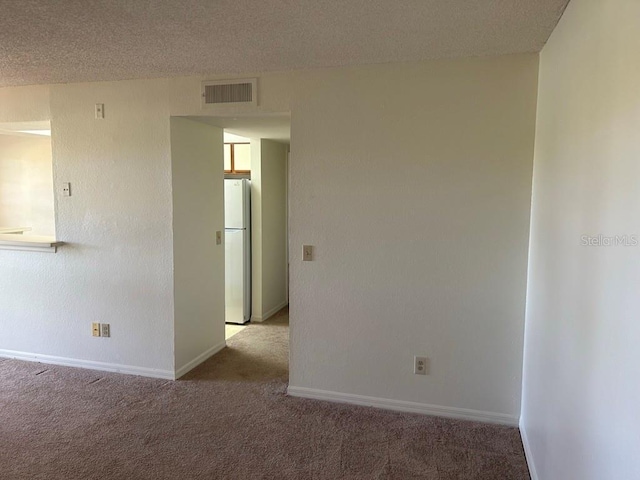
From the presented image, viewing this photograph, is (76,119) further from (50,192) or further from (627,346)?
(627,346)

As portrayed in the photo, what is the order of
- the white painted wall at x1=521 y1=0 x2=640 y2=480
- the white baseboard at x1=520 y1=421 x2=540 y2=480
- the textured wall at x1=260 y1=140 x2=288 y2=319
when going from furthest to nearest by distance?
the textured wall at x1=260 y1=140 x2=288 y2=319 < the white baseboard at x1=520 y1=421 x2=540 y2=480 < the white painted wall at x1=521 y1=0 x2=640 y2=480

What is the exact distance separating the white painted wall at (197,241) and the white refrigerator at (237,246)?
0.75m

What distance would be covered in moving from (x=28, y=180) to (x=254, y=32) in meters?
4.20

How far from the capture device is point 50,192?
525cm

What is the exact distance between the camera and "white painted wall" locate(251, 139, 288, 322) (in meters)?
5.03

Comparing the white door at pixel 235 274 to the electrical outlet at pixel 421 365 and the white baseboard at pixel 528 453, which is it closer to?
the electrical outlet at pixel 421 365

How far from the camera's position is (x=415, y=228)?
2.94 m

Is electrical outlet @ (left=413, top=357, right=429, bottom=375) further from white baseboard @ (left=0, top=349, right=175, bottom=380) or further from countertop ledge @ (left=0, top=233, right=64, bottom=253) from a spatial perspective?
countertop ledge @ (left=0, top=233, right=64, bottom=253)

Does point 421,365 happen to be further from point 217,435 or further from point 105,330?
point 105,330

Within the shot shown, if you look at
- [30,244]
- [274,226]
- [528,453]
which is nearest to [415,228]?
[528,453]

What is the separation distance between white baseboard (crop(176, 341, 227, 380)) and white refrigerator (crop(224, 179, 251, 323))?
77 cm

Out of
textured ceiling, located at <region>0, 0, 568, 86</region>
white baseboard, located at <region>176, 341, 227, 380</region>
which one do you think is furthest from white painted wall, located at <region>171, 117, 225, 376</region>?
textured ceiling, located at <region>0, 0, 568, 86</region>

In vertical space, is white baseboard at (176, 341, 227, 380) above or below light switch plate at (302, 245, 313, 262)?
below

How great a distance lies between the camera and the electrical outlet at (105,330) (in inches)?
145
